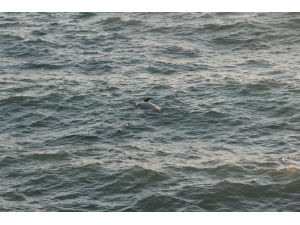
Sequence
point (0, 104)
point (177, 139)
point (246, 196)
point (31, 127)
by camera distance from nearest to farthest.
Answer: point (246, 196) < point (177, 139) < point (31, 127) < point (0, 104)

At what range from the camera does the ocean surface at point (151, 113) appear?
1798cm

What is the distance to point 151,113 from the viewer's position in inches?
957

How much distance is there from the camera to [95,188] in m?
18.3

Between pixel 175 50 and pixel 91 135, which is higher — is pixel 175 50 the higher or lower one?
the higher one

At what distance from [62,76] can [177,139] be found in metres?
10.0

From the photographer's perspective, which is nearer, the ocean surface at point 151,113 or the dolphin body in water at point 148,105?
the ocean surface at point 151,113

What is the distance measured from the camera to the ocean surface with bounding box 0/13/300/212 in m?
18.0

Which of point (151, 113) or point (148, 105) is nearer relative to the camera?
point (151, 113)

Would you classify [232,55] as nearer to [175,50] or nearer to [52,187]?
[175,50]

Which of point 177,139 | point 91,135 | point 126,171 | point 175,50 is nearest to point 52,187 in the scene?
point 126,171

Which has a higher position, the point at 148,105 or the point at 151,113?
the point at 148,105

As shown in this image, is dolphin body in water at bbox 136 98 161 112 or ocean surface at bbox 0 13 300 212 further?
dolphin body in water at bbox 136 98 161 112

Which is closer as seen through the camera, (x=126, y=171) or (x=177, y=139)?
(x=126, y=171)

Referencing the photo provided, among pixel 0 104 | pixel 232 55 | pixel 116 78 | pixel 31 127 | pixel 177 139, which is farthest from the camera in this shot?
pixel 232 55
